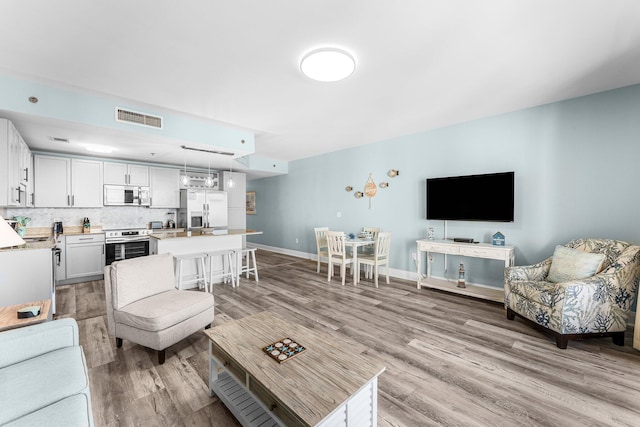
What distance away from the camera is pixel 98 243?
4816 mm

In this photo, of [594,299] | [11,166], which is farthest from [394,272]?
[11,166]

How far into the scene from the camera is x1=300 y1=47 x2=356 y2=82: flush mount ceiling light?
225 centimetres

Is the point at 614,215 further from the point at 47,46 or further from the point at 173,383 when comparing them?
the point at 47,46

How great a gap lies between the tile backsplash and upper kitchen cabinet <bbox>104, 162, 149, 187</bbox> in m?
0.57

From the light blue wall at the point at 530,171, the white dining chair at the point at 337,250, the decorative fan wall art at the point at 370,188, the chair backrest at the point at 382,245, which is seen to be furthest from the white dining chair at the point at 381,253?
the decorative fan wall art at the point at 370,188

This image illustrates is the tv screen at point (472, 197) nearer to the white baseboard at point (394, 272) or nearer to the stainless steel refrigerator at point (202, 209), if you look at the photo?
the white baseboard at point (394, 272)

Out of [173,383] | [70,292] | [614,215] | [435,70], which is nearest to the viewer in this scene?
[173,383]

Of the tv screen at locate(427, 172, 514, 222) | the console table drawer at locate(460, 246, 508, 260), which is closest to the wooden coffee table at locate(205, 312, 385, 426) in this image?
the console table drawer at locate(460, 246, 508, 260)

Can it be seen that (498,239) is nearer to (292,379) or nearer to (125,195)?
(292,379)

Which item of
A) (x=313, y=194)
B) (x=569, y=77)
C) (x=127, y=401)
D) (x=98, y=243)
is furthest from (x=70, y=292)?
(x=569, y=77)

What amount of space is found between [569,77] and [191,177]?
6.66m

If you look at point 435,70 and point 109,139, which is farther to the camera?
point 109,139

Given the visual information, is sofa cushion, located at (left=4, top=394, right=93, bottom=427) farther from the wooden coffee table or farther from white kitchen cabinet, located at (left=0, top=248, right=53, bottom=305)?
white kitchen cabinet, located at (left=0, top=248, right=53, bottom=305)

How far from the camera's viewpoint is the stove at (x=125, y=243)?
4.88 metres
